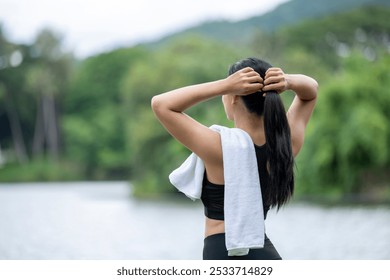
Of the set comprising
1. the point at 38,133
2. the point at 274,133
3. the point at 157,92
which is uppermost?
the point at 274,133

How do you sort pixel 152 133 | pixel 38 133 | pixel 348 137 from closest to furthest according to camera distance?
pixel 348 137 < pixel 152 133 < pixel 38 133

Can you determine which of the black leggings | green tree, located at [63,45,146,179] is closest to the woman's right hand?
the black leggings

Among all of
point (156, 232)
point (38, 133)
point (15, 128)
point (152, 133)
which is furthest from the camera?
point (38, 133)

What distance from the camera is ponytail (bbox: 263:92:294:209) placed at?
5.65 ft

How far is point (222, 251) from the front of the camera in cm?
173

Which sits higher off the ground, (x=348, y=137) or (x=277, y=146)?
(x=277, y=146)

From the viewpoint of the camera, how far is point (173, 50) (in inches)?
1001

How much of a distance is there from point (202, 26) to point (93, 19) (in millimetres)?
13730

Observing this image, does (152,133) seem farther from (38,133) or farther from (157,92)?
(38,133)

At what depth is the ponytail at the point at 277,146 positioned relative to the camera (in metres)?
1.72

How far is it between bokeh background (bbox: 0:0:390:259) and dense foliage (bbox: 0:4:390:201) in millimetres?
38

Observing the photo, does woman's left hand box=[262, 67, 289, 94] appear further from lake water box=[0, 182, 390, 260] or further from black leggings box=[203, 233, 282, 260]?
lake water box=[0, 182, 390, 260]

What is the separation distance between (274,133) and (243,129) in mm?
71

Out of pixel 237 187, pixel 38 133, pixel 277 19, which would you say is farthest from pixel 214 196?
pixel 277 19
